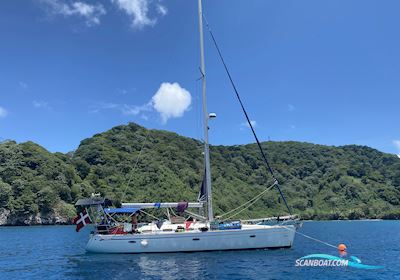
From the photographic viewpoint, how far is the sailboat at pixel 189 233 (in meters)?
29.2

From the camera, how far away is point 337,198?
528 ft

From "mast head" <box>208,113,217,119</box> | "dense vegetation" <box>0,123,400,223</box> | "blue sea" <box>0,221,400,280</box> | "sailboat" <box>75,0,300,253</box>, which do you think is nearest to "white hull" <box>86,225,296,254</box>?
"sailboat" <box>75,0,300,253</box>

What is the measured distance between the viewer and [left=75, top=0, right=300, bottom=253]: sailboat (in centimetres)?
2922

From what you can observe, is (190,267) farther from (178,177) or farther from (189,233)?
(178,177)

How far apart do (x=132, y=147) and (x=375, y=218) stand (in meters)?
106

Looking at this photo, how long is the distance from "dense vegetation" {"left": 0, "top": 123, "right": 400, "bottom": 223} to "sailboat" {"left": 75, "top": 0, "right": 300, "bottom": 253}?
52.9m

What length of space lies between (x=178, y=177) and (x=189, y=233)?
113m

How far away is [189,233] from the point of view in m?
29.3

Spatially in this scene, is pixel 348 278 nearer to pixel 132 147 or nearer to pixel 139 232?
pixel 139 232

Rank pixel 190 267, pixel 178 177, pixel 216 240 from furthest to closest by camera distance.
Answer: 1. pixel 178 177
2. pixel 216 240
3. pixel 190 267

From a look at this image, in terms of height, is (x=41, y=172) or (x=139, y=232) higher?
(x=41, y=172)

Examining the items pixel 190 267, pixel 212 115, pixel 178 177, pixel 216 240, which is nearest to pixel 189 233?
pixel 216 240

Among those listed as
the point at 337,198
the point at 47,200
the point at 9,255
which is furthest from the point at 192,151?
the point at 9,255

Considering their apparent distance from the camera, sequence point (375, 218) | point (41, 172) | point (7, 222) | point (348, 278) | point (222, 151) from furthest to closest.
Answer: point (222, 151)
point (375, 218)
point (41, 172)
point (7, 222)
point (348, 278)
